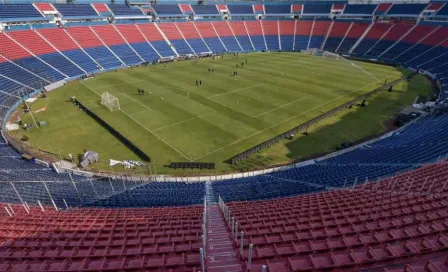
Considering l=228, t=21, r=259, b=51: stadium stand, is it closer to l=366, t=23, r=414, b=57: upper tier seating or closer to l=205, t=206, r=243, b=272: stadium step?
l=366, t=23, r=414, b=57: upper tier seating

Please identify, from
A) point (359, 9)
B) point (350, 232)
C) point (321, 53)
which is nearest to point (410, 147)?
point (350, 232)

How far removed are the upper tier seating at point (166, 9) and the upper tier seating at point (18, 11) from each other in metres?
36.1

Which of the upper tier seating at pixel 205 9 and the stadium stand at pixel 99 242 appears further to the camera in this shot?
the upper tier seating at pixel 205 9

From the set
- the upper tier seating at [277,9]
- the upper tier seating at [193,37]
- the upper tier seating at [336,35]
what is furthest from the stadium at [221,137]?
the upper tier seating at [277,9]

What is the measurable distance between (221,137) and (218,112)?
7691mm

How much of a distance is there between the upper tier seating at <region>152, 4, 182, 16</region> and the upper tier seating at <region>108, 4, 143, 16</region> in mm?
6553

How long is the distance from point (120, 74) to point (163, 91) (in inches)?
716

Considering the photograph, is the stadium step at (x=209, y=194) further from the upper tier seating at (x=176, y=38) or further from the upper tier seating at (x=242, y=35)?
the upper tier seating at (x=242, y=35)

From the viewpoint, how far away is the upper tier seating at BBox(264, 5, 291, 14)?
103 meters

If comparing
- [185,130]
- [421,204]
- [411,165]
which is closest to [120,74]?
[185,130]

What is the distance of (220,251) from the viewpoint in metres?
9.13

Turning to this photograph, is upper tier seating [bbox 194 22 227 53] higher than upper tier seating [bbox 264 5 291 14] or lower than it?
→ lower

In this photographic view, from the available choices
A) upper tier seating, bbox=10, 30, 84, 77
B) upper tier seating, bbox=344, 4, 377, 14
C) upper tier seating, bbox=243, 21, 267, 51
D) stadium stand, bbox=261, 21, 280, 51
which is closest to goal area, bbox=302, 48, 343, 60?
stadium stand, bbox=261, 21, 280, 51

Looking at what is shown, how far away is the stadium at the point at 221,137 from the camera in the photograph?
895cm
